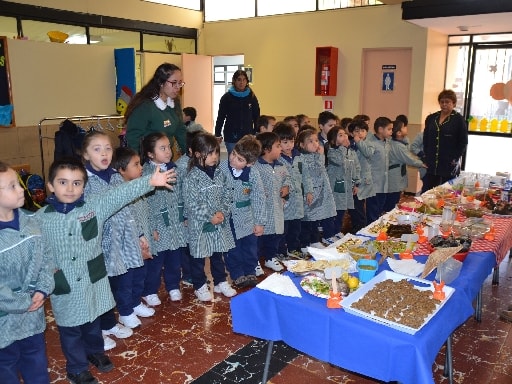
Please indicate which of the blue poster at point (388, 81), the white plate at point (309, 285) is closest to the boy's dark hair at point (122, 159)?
the white plate at point (309, 285)

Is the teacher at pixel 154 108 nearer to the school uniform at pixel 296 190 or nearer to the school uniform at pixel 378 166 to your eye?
the school uniform at pixel 296 190

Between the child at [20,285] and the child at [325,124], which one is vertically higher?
the child at [325,124]

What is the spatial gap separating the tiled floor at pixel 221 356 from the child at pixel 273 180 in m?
0.90

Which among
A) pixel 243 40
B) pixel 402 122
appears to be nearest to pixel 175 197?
pixel 402 122

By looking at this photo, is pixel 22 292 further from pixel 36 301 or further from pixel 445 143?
pixel 445 143

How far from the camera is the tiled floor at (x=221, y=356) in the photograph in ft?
8.79

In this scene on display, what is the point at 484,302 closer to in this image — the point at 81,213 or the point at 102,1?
the point at 81,213

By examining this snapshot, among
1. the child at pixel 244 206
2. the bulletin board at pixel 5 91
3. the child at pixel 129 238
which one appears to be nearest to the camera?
the child at pixel 129 238

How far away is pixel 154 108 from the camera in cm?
366

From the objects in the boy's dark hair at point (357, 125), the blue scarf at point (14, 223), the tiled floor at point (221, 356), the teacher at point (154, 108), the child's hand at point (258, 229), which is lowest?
the tiled floor at point (221, 356)

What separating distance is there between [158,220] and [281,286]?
1.52m

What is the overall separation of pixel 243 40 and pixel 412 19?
3653 millimetres

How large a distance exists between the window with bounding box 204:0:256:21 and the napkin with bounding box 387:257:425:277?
291 inches

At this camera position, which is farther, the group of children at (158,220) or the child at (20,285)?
the group of children at (158,220)
